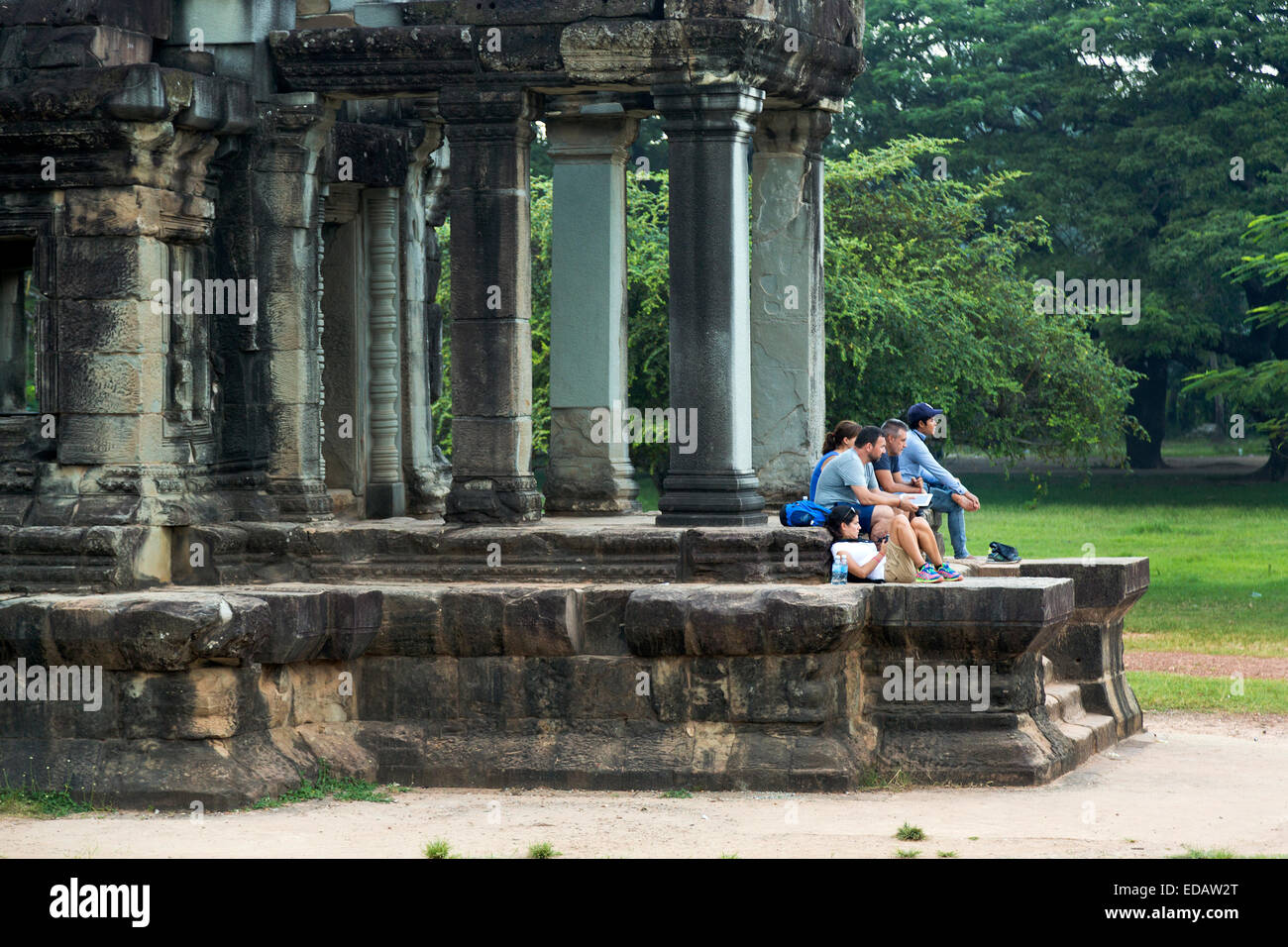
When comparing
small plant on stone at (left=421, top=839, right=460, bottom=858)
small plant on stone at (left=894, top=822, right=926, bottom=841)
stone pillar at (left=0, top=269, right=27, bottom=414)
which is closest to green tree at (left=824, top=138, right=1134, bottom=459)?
→ stone pillar at (left=0, top=269, right=27, bottom=414)

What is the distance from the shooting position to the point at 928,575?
1151 centimetres

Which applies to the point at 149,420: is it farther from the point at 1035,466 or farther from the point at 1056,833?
the point at 1035,466

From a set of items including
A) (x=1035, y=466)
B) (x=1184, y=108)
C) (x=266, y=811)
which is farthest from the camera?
(x=1035, y=466)

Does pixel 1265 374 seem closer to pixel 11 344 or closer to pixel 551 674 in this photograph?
pixel 551 674

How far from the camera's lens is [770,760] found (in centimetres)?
1091

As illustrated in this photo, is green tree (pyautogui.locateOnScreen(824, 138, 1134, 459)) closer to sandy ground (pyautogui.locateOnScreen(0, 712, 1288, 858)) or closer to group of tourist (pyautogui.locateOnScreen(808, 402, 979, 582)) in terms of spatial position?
group of tourist (pyautogui.locateOnScreen(808, 402, 979, 582))

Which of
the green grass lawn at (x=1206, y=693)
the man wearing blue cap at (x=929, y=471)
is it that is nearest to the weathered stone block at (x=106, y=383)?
the man wearing blue cap at (x=929, y=471)

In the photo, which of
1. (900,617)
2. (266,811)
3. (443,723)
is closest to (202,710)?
(266,811)

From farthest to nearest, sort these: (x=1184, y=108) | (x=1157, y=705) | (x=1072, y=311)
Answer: (x=1184, y=108), (x=1072, y=311), (x=1157, y=705)

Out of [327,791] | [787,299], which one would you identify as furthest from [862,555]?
Result: [327,791]

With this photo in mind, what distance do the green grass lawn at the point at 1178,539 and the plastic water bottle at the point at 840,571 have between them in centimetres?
432

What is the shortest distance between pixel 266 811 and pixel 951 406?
19.4 meters

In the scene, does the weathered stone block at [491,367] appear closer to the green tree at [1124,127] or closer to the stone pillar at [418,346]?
the stone pillar at [418,346]

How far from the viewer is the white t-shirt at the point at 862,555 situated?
1134 centimetres
